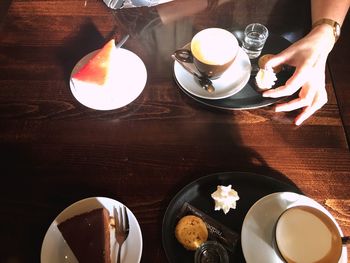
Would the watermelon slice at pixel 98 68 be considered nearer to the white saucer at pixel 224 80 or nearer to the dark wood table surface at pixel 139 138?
the dark wood table surface at pixel 139 138

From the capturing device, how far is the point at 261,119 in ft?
3.06

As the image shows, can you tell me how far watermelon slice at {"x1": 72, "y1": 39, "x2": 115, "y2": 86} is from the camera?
964 mm

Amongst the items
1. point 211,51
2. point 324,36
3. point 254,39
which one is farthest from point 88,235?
point 324,36

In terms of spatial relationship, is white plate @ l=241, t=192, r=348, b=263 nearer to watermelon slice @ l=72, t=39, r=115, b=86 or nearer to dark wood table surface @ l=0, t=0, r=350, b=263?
dark wood table surface @ l=0, t=0, r=350, b=263

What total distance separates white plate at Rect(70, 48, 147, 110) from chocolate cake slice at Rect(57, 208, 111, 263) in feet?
1.05

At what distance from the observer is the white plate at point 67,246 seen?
0.72m

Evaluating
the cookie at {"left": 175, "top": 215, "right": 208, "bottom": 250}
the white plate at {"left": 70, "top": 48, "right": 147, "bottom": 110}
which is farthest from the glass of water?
the cookie at {"left": 175, "top": 215, "right": 208, "bottom": 250}

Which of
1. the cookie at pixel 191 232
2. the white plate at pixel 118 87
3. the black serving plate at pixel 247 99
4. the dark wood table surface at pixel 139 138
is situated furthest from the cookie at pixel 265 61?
the cookie at pixel 191 232

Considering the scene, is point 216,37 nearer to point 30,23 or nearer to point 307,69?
point 307,69

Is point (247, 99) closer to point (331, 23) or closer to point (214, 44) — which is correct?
point (214, 44)

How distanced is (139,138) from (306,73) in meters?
0.50

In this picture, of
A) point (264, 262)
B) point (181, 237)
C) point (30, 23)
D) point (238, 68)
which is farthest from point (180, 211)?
point (30, 23)

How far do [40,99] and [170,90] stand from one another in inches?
15.0

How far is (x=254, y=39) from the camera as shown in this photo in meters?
1.05
